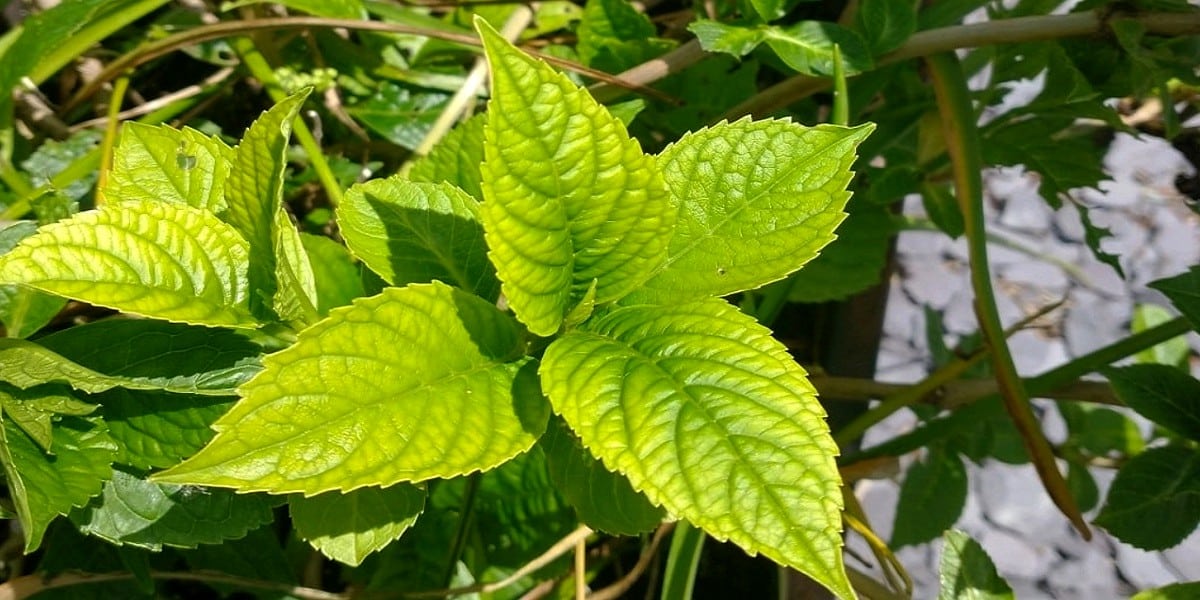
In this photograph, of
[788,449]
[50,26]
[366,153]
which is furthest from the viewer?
[366,153]

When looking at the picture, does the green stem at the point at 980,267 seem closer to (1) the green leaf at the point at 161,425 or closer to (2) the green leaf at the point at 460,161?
(2) the green leaf at the point at 460,161

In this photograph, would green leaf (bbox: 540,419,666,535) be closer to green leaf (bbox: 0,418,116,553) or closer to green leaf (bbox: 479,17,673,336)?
green leaf (bbox: 479,17,673,336)

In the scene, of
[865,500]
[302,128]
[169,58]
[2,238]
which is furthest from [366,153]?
[865,500]

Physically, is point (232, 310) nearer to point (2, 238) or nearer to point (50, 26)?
point (2, 238)

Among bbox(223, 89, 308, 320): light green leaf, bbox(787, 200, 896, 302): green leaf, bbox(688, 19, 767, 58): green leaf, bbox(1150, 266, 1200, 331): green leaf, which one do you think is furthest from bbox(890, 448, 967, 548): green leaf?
bbox(223, 89, 308, 320): light green leaf

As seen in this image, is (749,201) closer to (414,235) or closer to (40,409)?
(414,235)

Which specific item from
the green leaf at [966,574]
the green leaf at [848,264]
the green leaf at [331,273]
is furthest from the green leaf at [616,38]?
the green leaf at [966,574]
